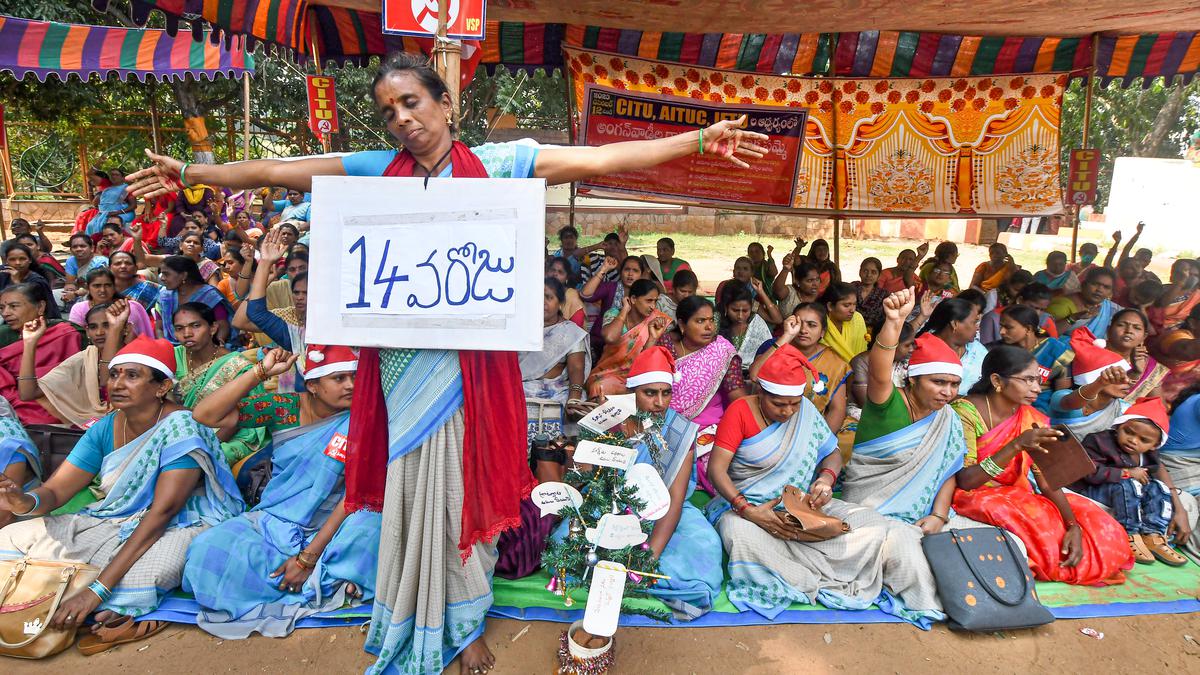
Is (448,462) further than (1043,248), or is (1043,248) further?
(1043,248)

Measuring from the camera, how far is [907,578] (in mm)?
2961

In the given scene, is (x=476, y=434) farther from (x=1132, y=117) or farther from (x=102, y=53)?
(x=1132, y=117)

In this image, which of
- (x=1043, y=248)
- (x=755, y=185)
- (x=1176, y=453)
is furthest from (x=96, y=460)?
(x=1043, y=248)

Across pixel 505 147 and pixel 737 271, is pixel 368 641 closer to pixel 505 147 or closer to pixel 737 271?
pixel 505 147

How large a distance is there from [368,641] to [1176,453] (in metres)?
4.34

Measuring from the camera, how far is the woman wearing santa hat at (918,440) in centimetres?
310

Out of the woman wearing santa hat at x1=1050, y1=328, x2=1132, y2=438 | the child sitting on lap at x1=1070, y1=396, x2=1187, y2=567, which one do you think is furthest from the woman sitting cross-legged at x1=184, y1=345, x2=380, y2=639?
the woman wearing santa hat at x1=1050, y1=328, x2=1132, y2=438

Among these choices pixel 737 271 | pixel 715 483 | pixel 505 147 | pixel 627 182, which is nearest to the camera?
pixel 505 147

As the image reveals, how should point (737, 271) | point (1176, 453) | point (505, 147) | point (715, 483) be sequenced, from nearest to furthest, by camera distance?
point (505, 147) → point (715, 483) → point (1176, 453) → point (737, 271)

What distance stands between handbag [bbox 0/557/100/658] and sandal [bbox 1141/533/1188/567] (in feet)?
16.3

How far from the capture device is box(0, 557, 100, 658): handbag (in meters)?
2.47

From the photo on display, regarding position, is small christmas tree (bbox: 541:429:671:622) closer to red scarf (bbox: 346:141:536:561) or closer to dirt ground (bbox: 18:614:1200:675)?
red scarf (bbox: 346:141:536:561)

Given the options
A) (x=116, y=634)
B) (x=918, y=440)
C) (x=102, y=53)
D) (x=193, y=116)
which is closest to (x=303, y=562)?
(x=116, y=634)

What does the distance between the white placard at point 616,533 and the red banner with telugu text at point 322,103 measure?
18.1 feet
